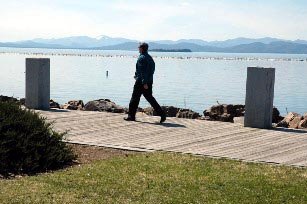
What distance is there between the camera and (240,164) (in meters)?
9.27

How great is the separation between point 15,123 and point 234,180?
3495mm

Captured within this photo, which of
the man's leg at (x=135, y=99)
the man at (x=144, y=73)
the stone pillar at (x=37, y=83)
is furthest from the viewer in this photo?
the stone pillar at (x=37, y=83)

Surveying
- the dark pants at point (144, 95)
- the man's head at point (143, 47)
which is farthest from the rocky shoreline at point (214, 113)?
the man's head at point (143, 47)

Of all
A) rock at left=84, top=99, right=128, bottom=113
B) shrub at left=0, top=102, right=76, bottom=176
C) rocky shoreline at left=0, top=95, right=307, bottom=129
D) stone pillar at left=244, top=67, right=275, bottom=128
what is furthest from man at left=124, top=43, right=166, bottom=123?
shrub at left=0, top=102, right=76, bottom=176

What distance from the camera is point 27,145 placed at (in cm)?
877

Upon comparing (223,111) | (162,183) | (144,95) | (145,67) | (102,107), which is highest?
(145,67)

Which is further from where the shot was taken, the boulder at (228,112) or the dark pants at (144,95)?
the boulder at (228,112)

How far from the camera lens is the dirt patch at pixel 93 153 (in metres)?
9.76

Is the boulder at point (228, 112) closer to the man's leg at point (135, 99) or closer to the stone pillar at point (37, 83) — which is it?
the man's leg at point (135, 99)

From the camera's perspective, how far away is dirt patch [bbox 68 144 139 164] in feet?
32.0

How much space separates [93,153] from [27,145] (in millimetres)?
1747

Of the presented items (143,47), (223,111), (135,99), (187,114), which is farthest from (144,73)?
(223,111)

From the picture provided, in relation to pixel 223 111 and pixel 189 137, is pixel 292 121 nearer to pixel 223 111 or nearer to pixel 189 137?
pixel 223 111

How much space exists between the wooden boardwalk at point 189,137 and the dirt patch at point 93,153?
277 millimetres
